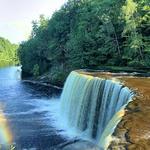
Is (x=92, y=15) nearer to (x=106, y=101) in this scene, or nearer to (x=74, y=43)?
(x=74, y=43)

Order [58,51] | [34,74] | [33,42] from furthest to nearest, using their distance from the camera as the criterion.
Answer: [33,42], [34,74], [58,51]

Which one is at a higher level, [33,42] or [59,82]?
[33,42]

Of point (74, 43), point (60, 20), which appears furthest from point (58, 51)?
point (74, 43)

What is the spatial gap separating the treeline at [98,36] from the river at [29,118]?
6.41 meters

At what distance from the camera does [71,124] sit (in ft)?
89.9

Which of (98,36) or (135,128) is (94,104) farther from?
(98,36)

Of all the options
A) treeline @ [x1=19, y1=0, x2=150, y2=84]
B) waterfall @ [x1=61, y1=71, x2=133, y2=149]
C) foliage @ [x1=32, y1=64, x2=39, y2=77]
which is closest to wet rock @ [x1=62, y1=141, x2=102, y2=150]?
waterfall @ [x1=61, y1=71, x2=133, y2=149]

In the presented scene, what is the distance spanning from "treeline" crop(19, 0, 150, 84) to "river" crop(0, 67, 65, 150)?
641 centimetres

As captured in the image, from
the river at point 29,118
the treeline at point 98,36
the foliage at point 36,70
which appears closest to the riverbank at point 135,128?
the river at point 29,118

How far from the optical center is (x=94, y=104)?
24.0 m

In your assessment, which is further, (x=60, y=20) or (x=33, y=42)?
(x=33, y=42)

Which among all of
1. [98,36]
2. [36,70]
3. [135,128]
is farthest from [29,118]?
[36,70]

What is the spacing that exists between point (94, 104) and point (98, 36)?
22.7 meters

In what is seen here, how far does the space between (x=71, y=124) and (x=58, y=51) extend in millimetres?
34362
